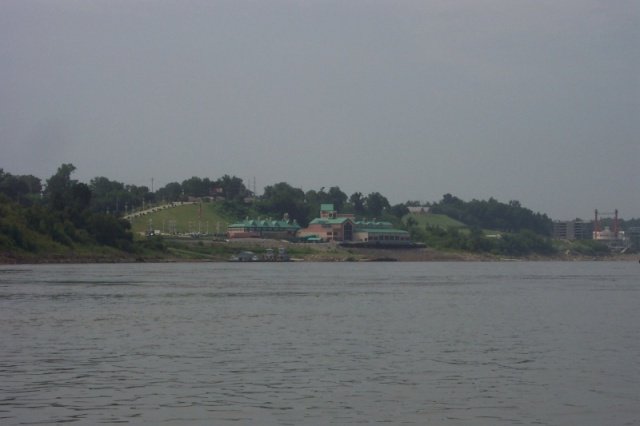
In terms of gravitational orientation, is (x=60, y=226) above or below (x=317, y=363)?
above

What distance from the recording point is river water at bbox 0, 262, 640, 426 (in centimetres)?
2462

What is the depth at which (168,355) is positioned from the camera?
35688 millimetres

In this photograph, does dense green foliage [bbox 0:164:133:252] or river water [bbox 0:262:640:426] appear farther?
dense green foliage [bbox 0:164:133:252]

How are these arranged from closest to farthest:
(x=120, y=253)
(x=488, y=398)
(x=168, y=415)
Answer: (x=168, y=415) < (x=488, y=398) < (x=120, y=253)

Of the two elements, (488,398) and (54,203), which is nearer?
(488,398)

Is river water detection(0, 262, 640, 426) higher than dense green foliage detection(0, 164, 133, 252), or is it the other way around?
dense green foliage detection(0, 164, 133, 252)

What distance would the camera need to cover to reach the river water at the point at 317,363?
80.8 ft

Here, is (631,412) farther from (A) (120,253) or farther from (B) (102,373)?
(A) (120,253)

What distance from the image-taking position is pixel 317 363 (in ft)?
110

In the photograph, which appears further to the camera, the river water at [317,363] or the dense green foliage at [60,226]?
the dense green foliage at [60,226]

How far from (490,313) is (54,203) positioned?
143 m

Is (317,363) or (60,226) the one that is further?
(60,226)

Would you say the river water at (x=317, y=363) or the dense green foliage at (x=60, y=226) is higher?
the dense green foliage at (x=60, y=226)

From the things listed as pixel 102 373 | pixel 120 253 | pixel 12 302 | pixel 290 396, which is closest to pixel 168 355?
pixel 102 373
